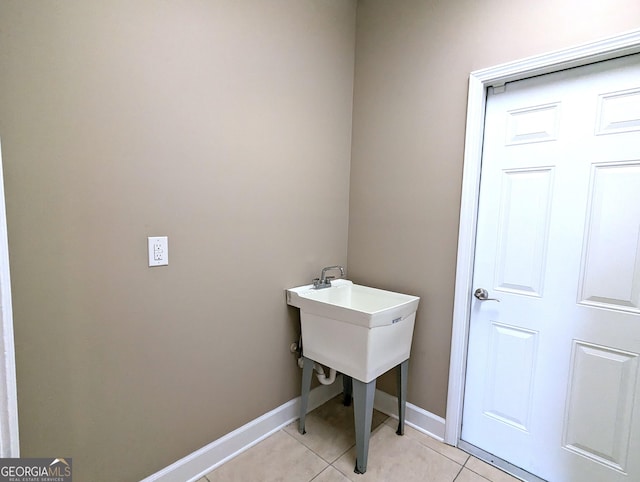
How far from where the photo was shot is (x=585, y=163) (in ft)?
4.43

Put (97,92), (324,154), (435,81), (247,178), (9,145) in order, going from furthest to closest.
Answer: (324,154) → (435,81) → (247,178) → (97,92) → (9,145)

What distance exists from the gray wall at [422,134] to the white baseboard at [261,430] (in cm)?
9

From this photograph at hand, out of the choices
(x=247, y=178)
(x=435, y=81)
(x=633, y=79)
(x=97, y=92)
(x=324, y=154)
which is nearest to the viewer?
(x=97, y=92)

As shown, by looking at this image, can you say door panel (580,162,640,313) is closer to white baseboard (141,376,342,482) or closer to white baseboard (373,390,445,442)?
white baseboard (373,390,445,442)

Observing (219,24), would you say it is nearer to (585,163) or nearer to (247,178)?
(247,178)

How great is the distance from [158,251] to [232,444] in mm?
1129

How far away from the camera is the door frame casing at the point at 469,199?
1409 millimetres

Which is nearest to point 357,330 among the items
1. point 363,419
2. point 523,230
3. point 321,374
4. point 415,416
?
point 363,419

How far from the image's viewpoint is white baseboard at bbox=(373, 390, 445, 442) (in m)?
1.80

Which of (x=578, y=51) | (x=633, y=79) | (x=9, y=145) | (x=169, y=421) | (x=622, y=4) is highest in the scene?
(x=622, y=4)

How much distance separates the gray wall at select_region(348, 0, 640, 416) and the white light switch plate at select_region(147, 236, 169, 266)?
126 cm

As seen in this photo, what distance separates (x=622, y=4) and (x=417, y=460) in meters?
2.29

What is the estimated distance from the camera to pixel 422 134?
180cm

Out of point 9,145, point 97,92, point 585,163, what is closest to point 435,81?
point 585,163
